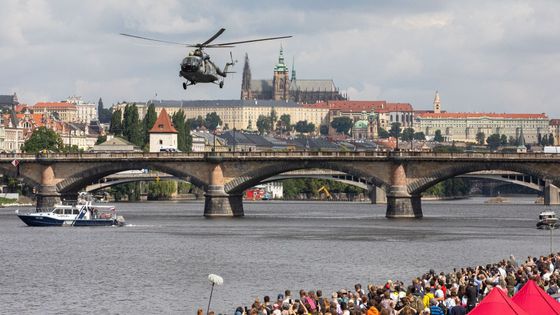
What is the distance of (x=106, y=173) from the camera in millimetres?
141000

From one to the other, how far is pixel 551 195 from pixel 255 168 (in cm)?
7323

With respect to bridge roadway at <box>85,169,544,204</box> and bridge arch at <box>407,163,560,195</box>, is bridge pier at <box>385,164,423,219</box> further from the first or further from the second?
bridge roadway at <box>85,169,544,204</box>

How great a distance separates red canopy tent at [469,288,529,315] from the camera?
31253 mm

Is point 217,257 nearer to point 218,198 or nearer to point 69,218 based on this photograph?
point 69,218

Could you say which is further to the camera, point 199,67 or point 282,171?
point 282,171

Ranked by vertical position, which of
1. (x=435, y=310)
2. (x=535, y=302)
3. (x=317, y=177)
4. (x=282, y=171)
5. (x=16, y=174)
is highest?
(x=317, y=177)

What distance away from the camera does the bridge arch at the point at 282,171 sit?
131125 mm

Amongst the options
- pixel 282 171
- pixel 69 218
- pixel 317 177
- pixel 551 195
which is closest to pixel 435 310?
pixel 69 218

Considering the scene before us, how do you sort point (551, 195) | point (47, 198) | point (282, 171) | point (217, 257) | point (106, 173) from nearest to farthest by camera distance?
point (217, 257)
point (282, 171)
point (47, 198)
point (106, 173)
point (551, 195)

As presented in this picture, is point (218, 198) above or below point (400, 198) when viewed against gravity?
below

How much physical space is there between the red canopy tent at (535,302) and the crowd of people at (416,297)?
2487mm

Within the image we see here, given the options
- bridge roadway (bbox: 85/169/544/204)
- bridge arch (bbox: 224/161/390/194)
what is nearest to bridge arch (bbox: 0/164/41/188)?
bridge roadway (bbox: 85/169/544/204)

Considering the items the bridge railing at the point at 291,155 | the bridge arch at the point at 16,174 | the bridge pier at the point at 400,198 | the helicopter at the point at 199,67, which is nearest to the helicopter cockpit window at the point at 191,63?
the helicopter at the point at 199,67

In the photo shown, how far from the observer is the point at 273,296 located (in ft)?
205
